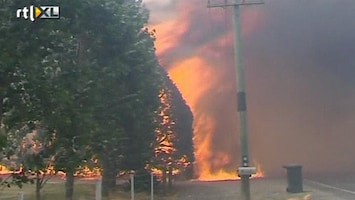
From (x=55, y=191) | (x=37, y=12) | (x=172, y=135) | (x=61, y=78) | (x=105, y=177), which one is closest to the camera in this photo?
(x=37, y=12)

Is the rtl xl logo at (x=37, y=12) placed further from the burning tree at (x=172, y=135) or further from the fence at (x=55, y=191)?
the burning tree at (x=172, y=135)

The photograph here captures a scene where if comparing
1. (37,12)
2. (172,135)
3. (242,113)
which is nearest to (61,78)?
(37,12)

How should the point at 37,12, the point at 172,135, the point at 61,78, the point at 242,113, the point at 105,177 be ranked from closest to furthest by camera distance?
the point at 37,12
the point at 61,78
the point at 242,113
the point at 105,177
the point at 172,135

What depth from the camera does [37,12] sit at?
9.10 meters

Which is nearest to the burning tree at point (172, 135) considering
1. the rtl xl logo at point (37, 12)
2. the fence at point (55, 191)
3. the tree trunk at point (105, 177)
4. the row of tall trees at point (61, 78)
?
the fence at point (55, 191)

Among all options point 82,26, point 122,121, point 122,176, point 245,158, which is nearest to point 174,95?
point 122,176

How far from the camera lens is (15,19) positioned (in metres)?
9.23

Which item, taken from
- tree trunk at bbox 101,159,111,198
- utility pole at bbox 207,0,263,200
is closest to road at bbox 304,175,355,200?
utility pole at bbox 207,0,263,200

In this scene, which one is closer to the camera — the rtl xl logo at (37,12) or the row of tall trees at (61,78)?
the rtl xl logo at (37,12)

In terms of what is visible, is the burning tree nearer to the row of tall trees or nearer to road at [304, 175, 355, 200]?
road at [304, 175, 355, 200]

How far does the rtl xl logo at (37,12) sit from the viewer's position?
9031mm

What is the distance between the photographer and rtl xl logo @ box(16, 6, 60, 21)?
9.03 metres

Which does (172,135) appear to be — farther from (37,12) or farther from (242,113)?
(37,12)

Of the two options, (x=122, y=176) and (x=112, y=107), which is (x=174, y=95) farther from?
(x=112, y=107)
